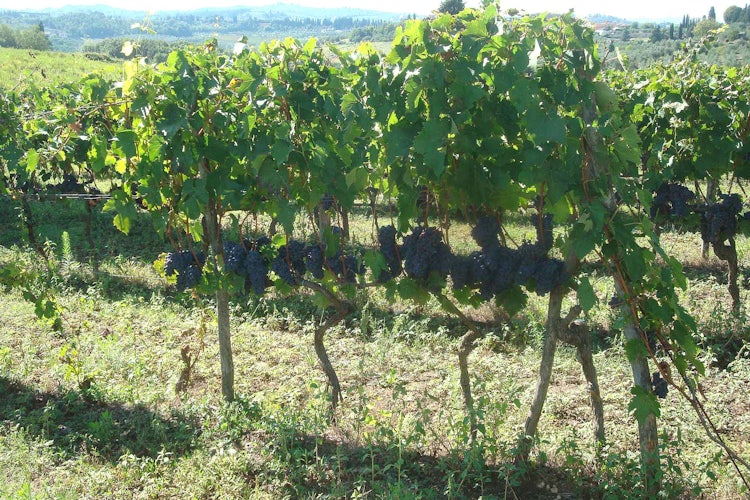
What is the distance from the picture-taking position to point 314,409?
162 inches

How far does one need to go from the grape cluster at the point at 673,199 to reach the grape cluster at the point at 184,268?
4.12 meters

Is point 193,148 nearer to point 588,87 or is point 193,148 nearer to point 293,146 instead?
point 293,146

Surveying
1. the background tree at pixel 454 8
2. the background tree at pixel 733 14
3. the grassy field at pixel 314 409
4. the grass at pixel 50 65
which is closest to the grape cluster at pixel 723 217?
the grassy field at pixel 314 409

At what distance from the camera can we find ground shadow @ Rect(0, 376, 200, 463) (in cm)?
390

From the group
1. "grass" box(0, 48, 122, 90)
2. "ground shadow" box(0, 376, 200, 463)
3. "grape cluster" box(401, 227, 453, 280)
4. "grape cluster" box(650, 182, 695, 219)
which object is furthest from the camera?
"grass" box(0, 48, 122, 90)

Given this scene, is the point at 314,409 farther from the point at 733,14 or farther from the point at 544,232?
the point at 733,14

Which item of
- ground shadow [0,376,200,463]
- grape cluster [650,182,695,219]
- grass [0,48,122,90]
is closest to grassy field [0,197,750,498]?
ground shadow [0,376,200,463]

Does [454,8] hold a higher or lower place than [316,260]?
higher

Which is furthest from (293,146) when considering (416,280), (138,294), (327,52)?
(138,294)

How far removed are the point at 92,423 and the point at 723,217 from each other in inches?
196

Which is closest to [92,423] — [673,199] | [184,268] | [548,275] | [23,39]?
[184,268]

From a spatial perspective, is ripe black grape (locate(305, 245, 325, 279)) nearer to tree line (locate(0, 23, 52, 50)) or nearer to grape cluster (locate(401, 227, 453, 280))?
grape cluster (locate(401, 227, 453, 280))

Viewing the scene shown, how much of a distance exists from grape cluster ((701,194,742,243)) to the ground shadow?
442 centimetres

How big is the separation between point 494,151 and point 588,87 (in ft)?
1.67
